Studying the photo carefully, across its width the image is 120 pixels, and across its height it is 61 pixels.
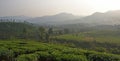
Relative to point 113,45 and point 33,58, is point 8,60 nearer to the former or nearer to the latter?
point 33,58

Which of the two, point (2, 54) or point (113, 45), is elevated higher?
point (2, 54)

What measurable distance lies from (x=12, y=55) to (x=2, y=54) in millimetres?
2696

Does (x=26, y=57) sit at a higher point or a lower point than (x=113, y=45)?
higher

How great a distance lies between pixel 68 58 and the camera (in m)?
56.7

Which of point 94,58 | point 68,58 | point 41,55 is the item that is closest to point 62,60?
point 68,58

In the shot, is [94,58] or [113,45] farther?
[113,45]

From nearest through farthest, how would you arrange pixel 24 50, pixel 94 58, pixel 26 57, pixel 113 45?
pixel 26 57, pixel 94 58, pixel 24 50, pixel 113 45

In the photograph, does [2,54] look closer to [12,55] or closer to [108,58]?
[12,55]

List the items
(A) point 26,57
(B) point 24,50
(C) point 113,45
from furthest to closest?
1. (C) point 113,45
2. (B) point 24,50
3. (A) point 26,57


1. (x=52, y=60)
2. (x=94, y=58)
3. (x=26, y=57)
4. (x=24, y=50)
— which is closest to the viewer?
(x=26, y=57)

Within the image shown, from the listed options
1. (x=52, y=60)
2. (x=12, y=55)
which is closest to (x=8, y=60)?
(x=12, y=55)

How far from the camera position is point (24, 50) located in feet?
231

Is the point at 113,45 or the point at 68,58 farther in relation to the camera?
the point at 113,45

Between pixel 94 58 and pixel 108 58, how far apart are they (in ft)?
13.3
